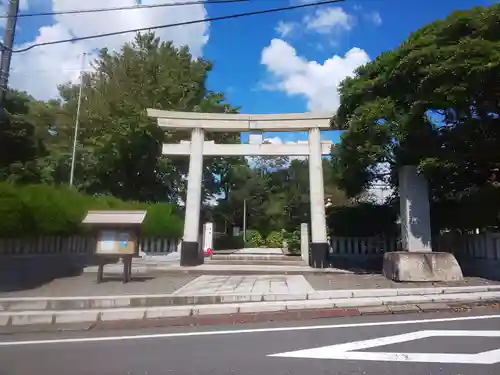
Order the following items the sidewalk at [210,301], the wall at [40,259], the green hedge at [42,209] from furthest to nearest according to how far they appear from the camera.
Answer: the wall at [40,259]
the green hedge at [42,209]
the sidewalk at [210,301]

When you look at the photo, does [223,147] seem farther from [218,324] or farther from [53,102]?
[53,102]

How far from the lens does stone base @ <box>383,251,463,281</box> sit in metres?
11.7

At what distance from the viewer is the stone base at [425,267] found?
459 inches

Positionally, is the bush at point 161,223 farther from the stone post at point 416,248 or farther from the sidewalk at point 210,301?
the stone post at point 416,248

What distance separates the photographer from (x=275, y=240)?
42.4 metres

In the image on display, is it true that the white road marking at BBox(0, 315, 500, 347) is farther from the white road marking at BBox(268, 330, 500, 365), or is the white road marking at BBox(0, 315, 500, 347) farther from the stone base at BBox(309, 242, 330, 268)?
the stone base at BBox(309, 242, 330, 268)

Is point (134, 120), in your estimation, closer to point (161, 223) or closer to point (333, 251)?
point (161, 223)

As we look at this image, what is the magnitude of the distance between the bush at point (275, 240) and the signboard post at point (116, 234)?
A: 99.0ft

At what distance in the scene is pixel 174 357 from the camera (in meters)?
4.79

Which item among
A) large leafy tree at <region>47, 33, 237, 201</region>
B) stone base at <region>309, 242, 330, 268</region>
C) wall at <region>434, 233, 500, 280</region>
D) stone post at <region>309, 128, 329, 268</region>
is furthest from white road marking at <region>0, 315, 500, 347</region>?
large leafy tree at <region>47, 33, 237, 201</region>

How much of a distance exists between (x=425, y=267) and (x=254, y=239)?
33.1 m

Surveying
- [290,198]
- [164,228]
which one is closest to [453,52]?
[164,228]

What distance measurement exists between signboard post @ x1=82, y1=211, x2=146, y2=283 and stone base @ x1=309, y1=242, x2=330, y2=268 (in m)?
7.35

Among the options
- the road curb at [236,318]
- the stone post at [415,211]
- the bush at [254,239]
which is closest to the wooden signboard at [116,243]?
the road curb at [236,318]
